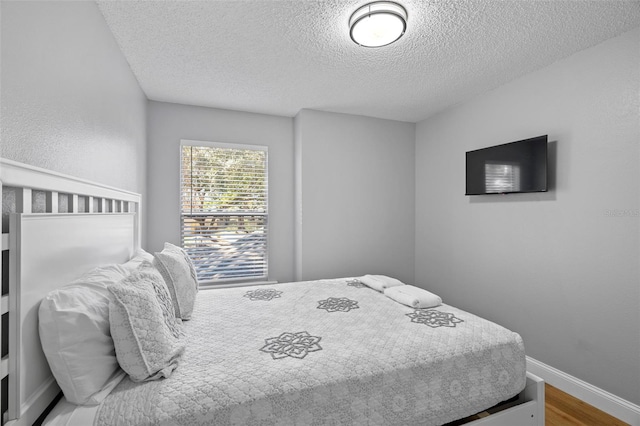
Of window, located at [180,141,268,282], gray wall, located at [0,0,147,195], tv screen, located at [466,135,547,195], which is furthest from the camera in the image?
window, located at [180,141,268,282]

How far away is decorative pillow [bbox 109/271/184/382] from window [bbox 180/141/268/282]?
88.5 inches

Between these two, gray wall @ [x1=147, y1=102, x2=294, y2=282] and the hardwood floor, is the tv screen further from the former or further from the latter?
gray wall @ [x1=147, y1=102, x2=294, y2=282]

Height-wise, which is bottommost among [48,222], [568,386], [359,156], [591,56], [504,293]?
[568,386]

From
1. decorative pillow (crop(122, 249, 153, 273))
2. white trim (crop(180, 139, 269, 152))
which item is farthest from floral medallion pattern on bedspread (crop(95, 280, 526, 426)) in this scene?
white trim (crop(180, 139, 269, 152))

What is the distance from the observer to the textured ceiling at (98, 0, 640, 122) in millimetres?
1811

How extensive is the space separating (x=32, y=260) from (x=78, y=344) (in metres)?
0.33

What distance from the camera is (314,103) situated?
11.0 feet

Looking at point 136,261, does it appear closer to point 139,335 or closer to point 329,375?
point 139,335

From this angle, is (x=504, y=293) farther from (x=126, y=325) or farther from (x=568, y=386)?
(x=126, y=325)

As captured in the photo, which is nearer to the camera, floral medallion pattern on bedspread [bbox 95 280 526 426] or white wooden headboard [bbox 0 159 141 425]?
white wooden headboard [bbox 0 159 141 425]

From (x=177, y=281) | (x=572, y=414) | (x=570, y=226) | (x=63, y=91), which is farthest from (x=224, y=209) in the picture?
(x=572, y=414)

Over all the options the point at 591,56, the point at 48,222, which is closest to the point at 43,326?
the point at 48,222

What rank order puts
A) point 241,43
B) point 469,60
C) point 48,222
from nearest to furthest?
point 48,222, point 241,43, point 469,60

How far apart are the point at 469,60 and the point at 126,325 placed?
2.83m
